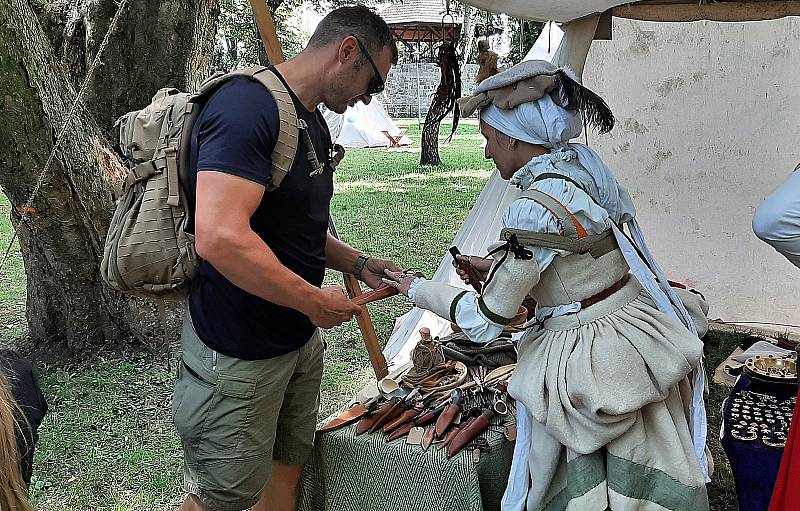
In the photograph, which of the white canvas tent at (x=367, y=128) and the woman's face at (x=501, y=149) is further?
the white canvas tent at (x=367, y=128)

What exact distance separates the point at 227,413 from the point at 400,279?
63cm

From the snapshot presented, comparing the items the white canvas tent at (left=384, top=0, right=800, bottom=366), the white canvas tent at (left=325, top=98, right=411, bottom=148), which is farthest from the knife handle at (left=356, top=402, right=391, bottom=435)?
the white canvas tent at (left=325, top=98, right=411, bottom=148)

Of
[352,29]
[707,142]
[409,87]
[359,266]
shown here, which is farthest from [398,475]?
[409,87]

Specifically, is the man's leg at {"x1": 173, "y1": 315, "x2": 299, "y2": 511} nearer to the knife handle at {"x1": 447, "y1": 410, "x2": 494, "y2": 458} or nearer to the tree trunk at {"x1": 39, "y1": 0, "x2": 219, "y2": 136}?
the knife handle at {"x1": 447, "y1": 410, "x2": 494, "y2": 458}

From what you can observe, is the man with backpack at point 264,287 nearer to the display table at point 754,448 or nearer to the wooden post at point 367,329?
the wooden post at point 367,329

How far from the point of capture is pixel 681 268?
5.05 metres

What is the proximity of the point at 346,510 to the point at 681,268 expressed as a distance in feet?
10.8

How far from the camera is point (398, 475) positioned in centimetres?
249

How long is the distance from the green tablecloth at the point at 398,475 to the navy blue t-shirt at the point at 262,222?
1.82 ft

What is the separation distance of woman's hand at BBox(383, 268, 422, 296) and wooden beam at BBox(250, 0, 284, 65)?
82cm

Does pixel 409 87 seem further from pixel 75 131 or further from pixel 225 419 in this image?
pixel 225 419

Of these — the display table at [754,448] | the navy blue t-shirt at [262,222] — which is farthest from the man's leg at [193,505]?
the display table at [754,448]

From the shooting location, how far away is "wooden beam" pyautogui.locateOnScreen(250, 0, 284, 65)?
2436mm

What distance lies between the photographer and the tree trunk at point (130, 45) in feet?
14.5
